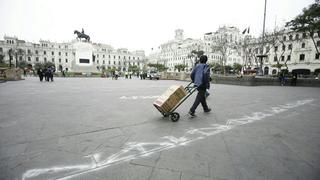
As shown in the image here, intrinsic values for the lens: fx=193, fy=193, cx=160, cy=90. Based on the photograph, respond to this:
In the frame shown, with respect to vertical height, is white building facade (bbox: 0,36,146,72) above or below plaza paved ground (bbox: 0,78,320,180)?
above

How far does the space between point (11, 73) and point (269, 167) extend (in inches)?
1176

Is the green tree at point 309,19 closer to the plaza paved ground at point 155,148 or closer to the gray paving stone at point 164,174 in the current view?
the plaza paved ground at point 155,148

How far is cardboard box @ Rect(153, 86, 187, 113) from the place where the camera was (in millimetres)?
5160

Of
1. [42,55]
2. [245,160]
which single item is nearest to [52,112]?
[245,160]

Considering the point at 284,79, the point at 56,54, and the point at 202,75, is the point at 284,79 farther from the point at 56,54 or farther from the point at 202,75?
the point at 56,54

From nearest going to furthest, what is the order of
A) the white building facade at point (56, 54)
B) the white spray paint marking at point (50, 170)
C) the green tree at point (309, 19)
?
1. the white spray paint marking at point (50, 170)
2. the green tree at point (309, 19)
3. the white building facade at point (56, 54)

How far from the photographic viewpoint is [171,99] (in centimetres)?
520

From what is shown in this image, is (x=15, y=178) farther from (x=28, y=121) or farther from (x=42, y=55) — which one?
(x=42, y=55)

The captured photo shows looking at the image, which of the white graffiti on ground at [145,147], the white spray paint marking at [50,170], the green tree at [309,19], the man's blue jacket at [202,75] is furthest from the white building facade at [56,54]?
the white spray paint marking at [50,170]

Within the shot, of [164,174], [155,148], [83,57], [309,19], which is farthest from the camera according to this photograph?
[83,57]

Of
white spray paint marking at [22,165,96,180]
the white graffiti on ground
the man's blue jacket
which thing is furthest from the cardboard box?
white spray paint marking at [22,165,96,180]

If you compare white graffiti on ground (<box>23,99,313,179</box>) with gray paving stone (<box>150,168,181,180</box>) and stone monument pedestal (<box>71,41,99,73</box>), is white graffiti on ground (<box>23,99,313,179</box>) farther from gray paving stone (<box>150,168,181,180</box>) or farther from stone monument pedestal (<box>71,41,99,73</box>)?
stone monument pedestal (<box>71,41,99,73</box>)

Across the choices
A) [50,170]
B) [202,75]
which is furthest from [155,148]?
[202,75]

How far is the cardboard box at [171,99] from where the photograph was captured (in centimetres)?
516
